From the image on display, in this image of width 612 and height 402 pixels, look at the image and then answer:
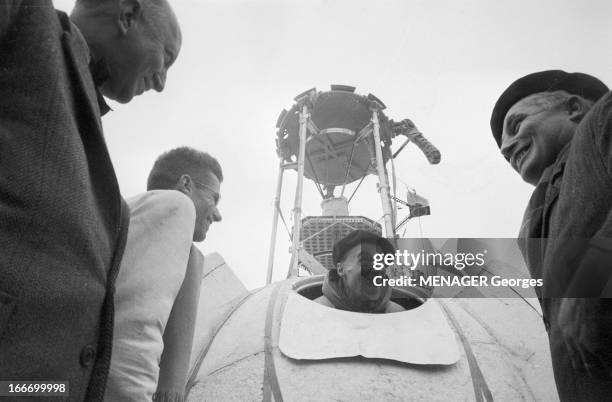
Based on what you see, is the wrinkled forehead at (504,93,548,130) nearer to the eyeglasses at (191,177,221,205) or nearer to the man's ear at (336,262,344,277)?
the eyeglasses at (191,177,221,205)

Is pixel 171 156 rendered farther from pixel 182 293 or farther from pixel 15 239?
pixel 15 239

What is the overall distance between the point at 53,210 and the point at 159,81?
898 mm

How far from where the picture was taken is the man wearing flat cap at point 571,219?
1.42 meters

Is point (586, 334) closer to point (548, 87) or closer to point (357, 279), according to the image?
point (548, 87)

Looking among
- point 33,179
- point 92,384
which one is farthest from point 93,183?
point 92,384

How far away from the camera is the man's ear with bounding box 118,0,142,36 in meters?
1.42

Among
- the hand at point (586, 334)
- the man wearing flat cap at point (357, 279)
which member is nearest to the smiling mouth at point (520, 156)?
the hand at point (586, 334)

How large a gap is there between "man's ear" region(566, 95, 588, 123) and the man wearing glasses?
6.36ft

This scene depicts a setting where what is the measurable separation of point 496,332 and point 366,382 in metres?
1.61

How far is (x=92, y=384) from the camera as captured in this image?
1.06m

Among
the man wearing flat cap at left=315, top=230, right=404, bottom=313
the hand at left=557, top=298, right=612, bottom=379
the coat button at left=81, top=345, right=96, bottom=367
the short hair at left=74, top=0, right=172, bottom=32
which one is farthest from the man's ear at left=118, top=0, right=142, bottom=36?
the man wearing flat cap at left=315, top=230, right=404, bottom=313

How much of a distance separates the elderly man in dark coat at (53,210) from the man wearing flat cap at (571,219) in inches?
61.8

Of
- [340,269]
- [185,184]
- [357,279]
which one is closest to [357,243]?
[340,269]

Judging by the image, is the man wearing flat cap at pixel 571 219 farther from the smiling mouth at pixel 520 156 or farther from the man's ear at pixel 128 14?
the man's ear at pixel 128 14
